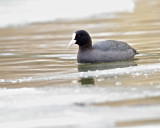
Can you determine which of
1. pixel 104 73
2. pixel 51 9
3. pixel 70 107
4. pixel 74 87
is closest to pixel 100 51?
pixel 104 73

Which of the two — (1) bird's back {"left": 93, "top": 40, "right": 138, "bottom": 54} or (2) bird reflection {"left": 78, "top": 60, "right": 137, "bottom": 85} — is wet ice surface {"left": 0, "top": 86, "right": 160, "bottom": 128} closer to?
(2) bird reflection {"left": 78, "top": 60, "right": 137, "bottom": 85}

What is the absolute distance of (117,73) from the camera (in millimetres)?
10711

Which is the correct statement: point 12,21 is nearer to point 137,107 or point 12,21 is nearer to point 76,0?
point 76,0

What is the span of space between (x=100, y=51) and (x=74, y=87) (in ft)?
12.0

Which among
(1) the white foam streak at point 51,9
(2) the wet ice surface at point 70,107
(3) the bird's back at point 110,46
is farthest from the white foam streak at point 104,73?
(1) the white foam streak at point 51,9

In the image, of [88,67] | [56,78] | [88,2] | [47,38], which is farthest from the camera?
[88,2]

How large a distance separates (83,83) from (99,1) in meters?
21.7

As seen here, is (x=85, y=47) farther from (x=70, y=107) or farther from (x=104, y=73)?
(x=70, y=107)

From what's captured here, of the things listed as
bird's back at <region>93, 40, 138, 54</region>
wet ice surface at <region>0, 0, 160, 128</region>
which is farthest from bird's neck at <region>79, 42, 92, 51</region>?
wet ice surface at <region>0, 0, 160, 128</region>

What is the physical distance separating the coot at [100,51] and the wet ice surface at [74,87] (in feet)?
0.85

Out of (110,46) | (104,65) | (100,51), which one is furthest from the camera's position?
(110,46)

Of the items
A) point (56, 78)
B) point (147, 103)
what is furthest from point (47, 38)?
point (147, 103)

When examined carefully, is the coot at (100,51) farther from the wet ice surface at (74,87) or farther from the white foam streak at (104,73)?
the white foam streak at (104,73)

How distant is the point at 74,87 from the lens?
946 centimetres
